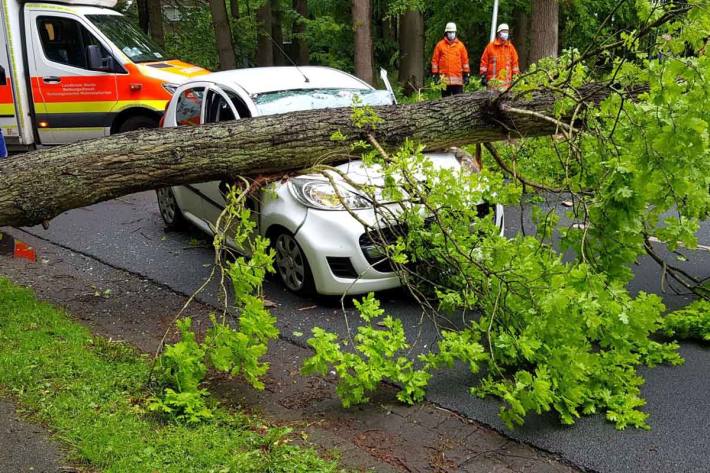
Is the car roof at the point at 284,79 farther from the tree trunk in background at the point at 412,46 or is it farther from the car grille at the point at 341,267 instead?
the tree trunk in background at the point at 412,46

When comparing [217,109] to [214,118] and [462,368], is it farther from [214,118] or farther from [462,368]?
[462,368]

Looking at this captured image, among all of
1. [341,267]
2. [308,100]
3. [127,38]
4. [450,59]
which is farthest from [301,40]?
[341,267]

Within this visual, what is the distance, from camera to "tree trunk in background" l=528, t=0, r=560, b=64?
12.8 meters

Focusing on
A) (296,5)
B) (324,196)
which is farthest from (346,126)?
(296,5)

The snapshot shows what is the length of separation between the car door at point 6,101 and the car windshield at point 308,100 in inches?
254

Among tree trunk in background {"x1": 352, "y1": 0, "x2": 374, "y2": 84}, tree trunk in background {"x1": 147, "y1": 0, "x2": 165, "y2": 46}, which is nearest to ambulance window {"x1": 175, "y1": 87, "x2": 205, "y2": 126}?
tree trunk in background {"x1": 352, "y1": 0, "x2": 374, "y2": 84}

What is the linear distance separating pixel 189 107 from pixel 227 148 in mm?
2219

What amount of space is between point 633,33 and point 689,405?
2337mm

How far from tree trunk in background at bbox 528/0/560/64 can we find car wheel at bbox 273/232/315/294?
786 cm

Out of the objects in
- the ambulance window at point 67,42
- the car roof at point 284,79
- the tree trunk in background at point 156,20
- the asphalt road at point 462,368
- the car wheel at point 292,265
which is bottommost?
the asphalt road at point 462,368

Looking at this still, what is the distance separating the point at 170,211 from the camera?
8672mm

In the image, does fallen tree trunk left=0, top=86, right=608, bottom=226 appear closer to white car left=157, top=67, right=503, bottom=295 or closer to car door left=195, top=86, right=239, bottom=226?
white car left=157, top=67, right=503, bottom=295

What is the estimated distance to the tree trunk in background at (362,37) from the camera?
45.3ft

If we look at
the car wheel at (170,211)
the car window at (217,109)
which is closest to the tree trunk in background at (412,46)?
the car wheel at (170,211)
